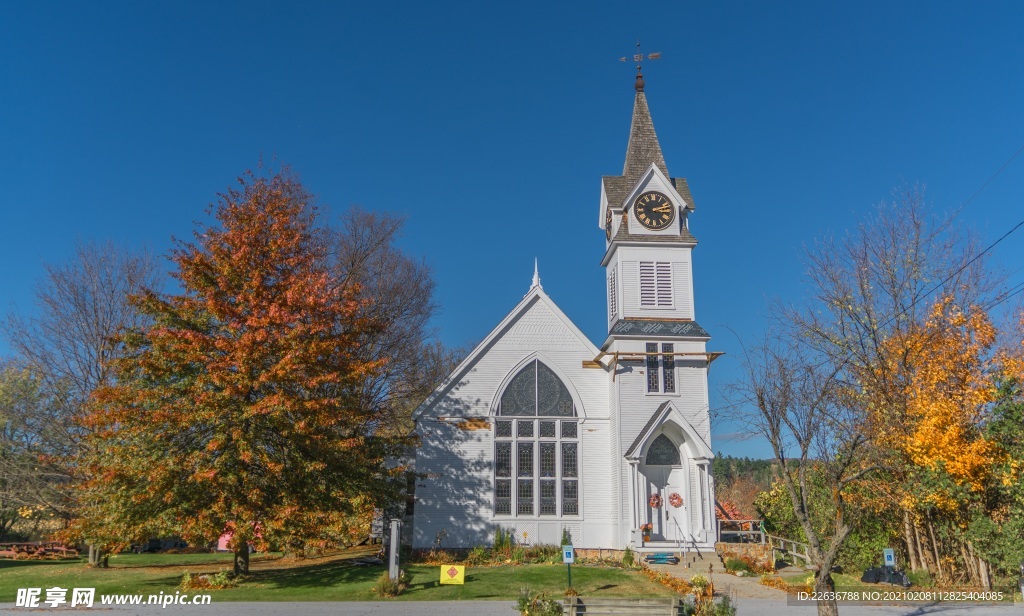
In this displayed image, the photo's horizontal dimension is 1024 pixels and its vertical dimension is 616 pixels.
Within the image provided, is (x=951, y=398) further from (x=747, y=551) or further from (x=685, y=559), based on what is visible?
(x=685, y=559)

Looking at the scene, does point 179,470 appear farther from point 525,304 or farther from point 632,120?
point 632,120

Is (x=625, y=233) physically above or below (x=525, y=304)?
above

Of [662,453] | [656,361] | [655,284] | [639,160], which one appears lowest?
[662,453]

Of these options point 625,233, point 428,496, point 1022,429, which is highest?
point 625,233

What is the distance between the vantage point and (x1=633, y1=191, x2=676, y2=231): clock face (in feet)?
90.9

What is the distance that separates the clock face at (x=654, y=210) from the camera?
27.7 meters

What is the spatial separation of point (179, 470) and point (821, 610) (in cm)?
1446

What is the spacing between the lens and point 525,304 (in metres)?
27.4

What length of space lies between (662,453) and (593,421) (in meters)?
2.69

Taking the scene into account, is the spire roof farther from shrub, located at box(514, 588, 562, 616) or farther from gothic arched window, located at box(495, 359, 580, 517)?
shrub, located at box(514, 588, 562, 616)

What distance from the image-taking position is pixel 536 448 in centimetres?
2598

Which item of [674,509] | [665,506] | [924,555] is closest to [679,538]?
[674,509]

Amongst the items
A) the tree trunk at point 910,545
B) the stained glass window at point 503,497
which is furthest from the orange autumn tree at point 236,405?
the tree trunk at point 910,545

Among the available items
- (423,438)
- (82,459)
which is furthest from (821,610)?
(82,459)
